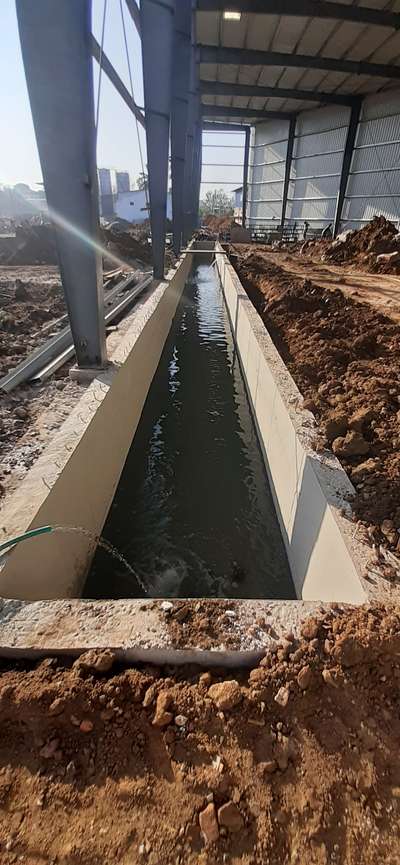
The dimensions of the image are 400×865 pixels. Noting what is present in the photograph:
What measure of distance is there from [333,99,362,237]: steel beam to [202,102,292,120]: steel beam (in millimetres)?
7938

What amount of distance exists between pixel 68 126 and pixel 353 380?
13.7 ft

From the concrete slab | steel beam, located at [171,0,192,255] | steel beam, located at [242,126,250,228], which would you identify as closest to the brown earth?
steel beam, located at [171,0,192,255]

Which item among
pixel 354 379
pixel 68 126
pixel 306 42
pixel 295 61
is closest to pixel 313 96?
pixel 295 61

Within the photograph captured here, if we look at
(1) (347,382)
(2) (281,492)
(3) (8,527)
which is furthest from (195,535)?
(1) (347,382)

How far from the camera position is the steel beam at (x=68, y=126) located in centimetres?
397

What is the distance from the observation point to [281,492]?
199 inches

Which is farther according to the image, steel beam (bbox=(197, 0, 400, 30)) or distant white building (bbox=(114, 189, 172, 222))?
distant white building (bbox=(114, 189, 172, 222))

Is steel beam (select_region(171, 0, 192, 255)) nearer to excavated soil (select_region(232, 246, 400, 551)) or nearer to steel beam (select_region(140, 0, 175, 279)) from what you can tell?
steel beam (select_region(140, 0, 175, 279))

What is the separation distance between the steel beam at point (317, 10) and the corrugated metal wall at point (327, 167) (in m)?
6.82

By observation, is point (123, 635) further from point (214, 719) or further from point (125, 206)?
point (125, 206)

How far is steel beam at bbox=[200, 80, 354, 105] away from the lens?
2392cm

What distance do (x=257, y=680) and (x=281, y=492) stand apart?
3045mm

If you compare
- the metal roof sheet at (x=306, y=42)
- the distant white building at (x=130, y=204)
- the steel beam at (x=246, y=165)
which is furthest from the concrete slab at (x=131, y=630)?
the distant white building at (x=130, y=204)

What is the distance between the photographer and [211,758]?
1895 mm
